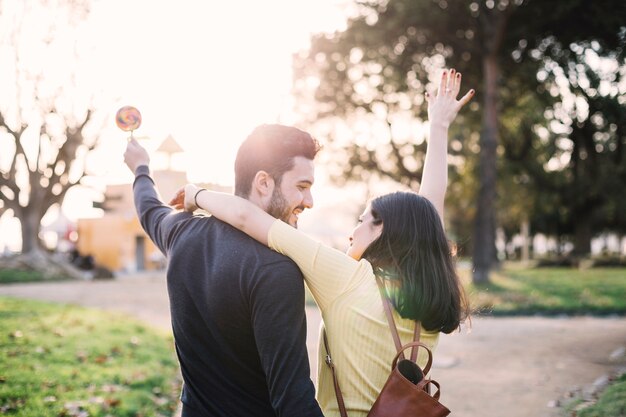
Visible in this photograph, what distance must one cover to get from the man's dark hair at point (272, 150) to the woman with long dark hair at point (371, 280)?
0.14 metres

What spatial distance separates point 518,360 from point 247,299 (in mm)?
7627

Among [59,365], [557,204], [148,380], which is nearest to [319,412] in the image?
[148,380]

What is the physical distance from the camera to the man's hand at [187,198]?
2.61m

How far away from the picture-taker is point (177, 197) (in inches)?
111

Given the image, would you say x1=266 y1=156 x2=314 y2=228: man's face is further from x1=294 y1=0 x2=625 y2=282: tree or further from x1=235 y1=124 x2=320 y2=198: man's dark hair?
x1=294 y1=0 x2=625 y2=282: tree

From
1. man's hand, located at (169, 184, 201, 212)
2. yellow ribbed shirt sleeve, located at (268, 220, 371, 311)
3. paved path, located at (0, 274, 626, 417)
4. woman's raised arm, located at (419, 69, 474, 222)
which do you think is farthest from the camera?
paved path, located at (0, 274, 626, 417)

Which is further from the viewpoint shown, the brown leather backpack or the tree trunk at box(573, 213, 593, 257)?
the tree trunk at box(573, 213, 593, 257)

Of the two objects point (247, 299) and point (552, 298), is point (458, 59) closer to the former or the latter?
point (552, 298)

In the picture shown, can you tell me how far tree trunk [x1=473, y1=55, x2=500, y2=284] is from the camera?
19.6 m

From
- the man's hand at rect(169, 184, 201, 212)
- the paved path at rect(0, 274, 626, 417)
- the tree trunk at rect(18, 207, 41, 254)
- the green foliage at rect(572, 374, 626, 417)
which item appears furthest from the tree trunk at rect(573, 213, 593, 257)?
the man's hand at rect(169, 184, 201, 212)

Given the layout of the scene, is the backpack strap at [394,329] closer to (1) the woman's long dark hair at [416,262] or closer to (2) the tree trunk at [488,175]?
(1) the woman's long dark hair at [416,262]

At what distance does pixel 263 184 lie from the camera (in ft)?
7.51

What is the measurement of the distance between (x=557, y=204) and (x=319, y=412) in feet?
122

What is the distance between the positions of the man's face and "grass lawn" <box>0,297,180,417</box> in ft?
14.1
